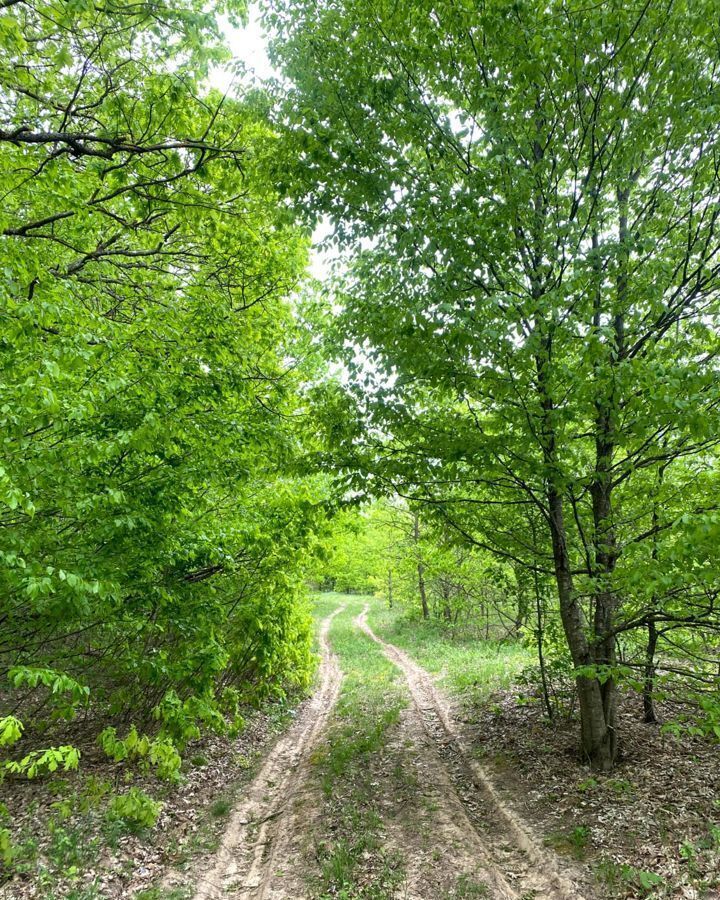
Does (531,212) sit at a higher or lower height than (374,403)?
higher

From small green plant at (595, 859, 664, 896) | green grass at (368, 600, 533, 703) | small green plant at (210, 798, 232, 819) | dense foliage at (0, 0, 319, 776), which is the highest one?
dense foliage at (0, 0, 319, 776)

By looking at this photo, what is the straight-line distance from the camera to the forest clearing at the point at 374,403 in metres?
4.77

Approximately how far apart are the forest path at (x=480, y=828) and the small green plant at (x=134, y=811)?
3.24 m

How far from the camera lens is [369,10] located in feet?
17.4

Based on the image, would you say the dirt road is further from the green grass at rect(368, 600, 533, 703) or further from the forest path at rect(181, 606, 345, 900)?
the green grass at rect(368, 600, 533, 703)

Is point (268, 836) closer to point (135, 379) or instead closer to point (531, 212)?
point (135, 379)

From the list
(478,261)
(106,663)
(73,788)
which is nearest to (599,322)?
(478,261)

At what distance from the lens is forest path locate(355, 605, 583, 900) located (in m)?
4.88

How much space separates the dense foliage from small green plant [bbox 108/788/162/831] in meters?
0.54

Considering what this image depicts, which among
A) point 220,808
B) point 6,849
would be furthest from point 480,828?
point 6,849

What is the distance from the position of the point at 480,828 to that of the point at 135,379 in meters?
6.86

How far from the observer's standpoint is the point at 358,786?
292 inches

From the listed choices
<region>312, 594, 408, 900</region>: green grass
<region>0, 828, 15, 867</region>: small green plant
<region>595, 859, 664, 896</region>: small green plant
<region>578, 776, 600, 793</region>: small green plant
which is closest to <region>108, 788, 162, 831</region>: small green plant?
<region>0, 828, 15, 867</region>: small green plant

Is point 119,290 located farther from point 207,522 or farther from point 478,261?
point 478,261
